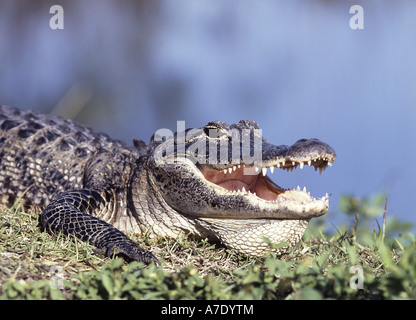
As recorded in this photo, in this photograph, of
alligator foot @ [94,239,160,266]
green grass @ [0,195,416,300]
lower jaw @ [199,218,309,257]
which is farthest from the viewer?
lower jaw @ [199,218,309,257]

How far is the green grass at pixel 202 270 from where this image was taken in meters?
2.01

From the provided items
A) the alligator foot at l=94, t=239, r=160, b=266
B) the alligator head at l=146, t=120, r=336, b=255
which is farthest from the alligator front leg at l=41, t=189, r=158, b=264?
the alligator head at l=146, t=120, r=336, b=255

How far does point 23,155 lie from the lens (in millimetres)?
4238

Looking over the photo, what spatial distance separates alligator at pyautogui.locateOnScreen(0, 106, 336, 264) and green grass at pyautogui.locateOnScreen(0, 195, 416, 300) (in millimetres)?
140

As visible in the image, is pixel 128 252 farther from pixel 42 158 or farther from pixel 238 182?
pixel 42 158

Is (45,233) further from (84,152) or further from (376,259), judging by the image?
(376,259)

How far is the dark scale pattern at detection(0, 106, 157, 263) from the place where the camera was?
3568 millimetres

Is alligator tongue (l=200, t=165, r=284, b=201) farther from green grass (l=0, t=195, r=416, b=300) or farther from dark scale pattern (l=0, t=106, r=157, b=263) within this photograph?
dark scale pattern (l=0, t=106, r=157, b=263)

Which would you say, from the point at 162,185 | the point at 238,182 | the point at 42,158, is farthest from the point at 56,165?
the point at 238,182

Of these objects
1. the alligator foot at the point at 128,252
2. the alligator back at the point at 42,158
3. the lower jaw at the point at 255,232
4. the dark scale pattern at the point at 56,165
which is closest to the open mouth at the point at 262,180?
the lower jaw at the point at 255,232

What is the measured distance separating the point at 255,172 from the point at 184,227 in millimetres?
638

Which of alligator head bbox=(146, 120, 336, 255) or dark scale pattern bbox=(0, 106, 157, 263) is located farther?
dark scale pattern bbox=(0, 106, 157, 263)

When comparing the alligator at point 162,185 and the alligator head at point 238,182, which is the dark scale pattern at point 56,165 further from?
the alligator head at point 238,182

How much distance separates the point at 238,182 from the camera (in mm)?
3432
